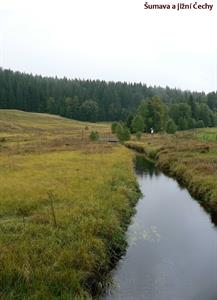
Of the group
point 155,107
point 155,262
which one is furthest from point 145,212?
point 155,107

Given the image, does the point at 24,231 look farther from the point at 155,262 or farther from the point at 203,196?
the point at 203,196

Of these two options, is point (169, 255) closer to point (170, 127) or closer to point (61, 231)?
point (61, 231)

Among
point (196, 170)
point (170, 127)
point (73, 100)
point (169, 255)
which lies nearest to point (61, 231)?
point (169, 255)

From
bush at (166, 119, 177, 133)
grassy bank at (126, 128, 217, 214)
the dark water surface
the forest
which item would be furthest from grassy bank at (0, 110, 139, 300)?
the forest

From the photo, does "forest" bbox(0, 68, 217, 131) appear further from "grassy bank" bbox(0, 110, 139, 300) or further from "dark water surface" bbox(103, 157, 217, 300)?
"dark water surface" bbox(103, 157, 217, 300)

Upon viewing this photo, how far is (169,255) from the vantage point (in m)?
16.2

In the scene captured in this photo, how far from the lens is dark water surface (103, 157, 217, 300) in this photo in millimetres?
13016

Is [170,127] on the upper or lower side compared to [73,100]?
lower

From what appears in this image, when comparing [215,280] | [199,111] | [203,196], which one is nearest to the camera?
[215,280]

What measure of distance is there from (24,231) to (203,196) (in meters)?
14.4

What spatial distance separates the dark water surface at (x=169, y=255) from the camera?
512 inches

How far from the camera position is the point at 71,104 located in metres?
166

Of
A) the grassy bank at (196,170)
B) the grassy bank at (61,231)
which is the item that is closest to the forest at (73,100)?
the grassy bank at (196,170)

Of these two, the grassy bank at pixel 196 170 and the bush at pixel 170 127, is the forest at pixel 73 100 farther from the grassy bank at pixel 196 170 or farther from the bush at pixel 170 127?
the grassy bank at pixel 196 170
